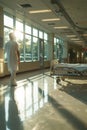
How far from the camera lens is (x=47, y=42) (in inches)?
813

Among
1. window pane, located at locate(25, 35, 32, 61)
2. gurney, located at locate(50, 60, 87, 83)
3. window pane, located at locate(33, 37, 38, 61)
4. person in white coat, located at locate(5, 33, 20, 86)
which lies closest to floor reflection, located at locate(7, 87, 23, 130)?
person in white coat, located at locate(5, 33, 20, 86)

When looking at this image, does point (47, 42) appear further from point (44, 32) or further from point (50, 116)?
point (50, 116)

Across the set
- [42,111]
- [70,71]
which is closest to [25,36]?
[70,71]

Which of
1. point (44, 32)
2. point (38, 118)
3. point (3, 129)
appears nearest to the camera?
point (3, 129)

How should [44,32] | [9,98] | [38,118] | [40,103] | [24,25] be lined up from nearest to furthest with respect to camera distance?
[38,118], [40,103], [9,98], [24,25], [44,32]

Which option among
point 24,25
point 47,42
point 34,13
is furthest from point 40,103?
point 47,42

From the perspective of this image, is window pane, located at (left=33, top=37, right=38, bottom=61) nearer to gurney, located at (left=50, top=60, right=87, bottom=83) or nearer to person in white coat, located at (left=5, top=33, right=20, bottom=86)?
gurney, located at (left=50, top=60, right=87, bottom=83)

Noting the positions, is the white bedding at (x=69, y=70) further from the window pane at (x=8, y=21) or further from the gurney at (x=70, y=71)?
the window pane at (x=8, y=21)

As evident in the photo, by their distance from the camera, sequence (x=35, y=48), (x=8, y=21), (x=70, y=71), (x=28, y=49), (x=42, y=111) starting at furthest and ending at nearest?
1. (x=35, y=48)
2. (x=28, y=49)
3. (x=8, y=21)
4. (x=70, y=71)
5. (x=42, y=111)

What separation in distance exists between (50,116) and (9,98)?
1770mm

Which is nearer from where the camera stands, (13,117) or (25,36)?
(13,117)

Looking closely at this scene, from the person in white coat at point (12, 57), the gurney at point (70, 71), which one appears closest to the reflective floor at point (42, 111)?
the person in white coat at point (12, 57)

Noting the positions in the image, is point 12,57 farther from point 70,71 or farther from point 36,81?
point 70,71

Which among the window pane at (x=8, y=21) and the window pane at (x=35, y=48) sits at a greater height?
the window pane at (x=8, y=21)
